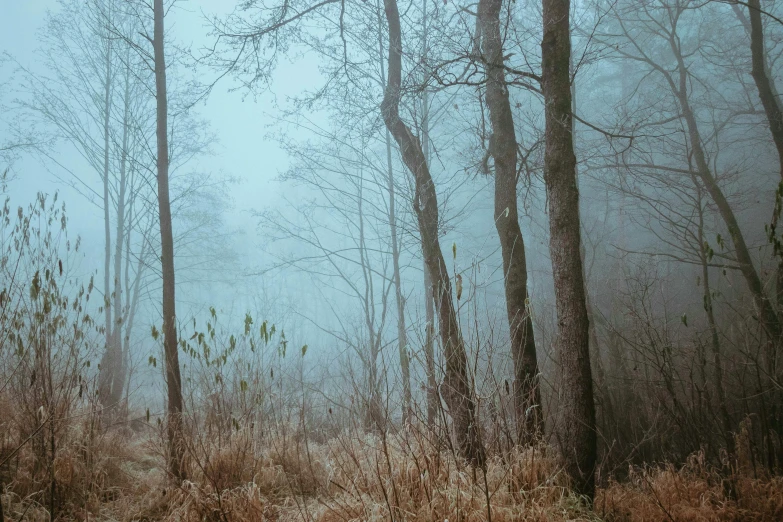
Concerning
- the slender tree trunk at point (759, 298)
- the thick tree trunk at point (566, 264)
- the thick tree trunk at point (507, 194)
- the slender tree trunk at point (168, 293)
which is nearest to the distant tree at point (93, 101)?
the slender tree trunk at point (168, 293)

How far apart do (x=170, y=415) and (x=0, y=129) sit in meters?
7.95

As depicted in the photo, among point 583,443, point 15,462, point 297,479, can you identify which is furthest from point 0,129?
point 583,443

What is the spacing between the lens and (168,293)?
407 cm

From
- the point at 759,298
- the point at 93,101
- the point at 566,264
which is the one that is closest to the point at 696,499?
the point at 759,298

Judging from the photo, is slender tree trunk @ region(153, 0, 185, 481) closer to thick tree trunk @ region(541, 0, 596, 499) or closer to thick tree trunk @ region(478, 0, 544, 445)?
thick tree trunk @ region(478, 0, 544, 445)

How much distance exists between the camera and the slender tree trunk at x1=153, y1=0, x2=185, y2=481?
3.55m

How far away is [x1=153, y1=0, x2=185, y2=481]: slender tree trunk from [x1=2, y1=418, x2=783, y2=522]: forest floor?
0.14 m

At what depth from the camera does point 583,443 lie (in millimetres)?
3240

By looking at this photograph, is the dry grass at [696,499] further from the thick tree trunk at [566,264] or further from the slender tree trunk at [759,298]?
the slender tree trunk at [759,298]

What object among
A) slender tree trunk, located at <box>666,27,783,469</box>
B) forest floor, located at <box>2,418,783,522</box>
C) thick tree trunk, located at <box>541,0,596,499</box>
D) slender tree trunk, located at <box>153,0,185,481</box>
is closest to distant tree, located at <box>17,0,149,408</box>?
slender tree trunk, located at <box>153,0,185,481</box>

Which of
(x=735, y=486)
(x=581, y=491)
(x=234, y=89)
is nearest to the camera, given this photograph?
(x=581, y=491)

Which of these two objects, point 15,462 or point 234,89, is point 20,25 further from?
point 15,462

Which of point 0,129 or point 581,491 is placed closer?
point 581,491

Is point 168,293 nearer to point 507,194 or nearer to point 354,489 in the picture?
point 354,489
